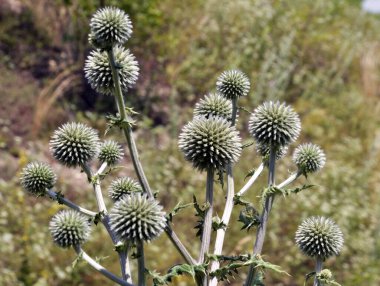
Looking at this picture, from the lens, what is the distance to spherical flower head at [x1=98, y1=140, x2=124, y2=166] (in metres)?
A: 2.24

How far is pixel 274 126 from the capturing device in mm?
2102

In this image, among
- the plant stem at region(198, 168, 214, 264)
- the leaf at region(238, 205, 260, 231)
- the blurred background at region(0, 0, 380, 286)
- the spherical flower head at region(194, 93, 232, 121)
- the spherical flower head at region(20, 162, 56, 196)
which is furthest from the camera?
the blurred background at region(0, 0, 380, 286)

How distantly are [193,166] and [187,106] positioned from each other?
5.91 m

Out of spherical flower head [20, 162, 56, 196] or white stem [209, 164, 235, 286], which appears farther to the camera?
spherical flower head [20, 162, 56, 196]

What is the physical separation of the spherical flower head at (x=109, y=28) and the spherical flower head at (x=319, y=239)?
1.18 metres

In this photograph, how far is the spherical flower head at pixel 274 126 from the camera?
2080 millimetres

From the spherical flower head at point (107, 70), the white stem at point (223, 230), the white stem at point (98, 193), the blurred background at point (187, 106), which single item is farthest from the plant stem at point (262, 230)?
the blurred background at point (187, 106)

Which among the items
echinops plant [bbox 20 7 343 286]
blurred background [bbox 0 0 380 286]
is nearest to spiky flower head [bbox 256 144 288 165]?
echinops plant [bbox 20 7 343 286]

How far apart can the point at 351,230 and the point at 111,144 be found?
175 inches

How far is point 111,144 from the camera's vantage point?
2246 millimetres

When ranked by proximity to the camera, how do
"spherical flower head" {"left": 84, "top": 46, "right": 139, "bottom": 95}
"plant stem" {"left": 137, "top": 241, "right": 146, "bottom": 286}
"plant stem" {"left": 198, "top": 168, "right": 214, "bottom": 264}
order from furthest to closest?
"spherical flower head" {"left": 84, "top": 46, "right": 139, "bottom": 95} → "plant stem" {"left": 198, "top": 168, "right": 214, "bottom": 264} → "plant stem" {"left": 137, "top": 241, "right": 146, "bottom": 286}

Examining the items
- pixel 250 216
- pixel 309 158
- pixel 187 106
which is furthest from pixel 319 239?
pixel 187 106

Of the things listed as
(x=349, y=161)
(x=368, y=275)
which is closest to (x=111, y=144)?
(x=368, y=275)

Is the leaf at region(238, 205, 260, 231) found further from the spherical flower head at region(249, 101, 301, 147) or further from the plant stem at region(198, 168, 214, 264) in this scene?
the spherical flower head at region(249, 101, 301, 147)
